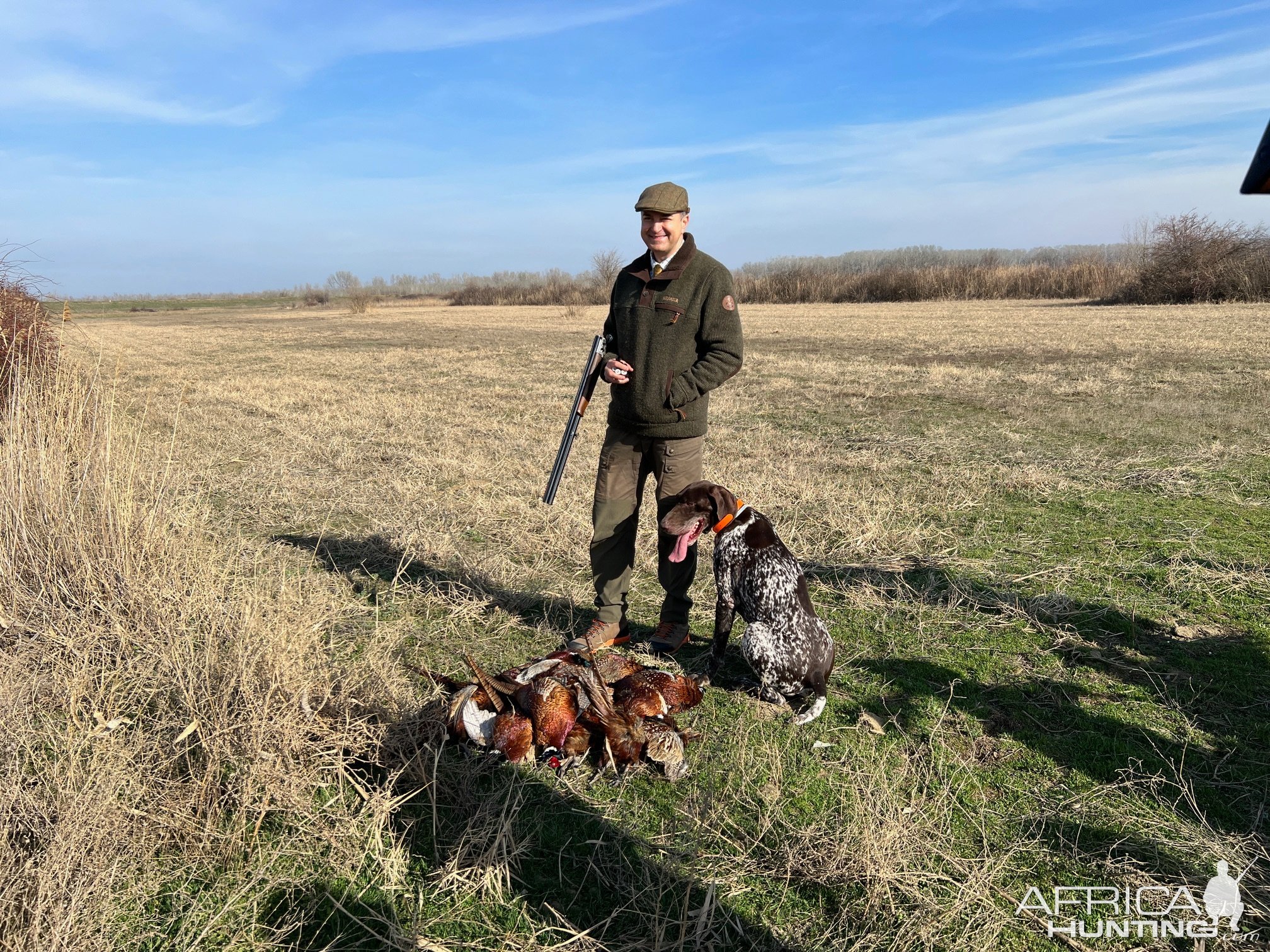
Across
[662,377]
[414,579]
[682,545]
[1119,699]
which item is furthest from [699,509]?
[414,579]

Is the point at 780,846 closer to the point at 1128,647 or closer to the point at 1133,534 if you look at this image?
the point at 1128,647

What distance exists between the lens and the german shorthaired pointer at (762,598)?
12.8 feet

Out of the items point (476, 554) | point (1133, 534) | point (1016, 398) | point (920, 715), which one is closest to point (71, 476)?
point (476, 554)

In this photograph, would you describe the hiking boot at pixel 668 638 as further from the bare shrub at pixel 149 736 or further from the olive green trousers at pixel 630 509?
the bare shrub at pixel 149 736

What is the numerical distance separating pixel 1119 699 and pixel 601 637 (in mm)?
2772

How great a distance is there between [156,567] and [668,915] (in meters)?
3.45

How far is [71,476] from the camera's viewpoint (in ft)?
17.2

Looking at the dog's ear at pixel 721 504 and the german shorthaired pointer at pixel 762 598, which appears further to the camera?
the dog's ear at pixel 721 504

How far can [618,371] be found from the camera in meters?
4.36

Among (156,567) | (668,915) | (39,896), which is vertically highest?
(156,567)

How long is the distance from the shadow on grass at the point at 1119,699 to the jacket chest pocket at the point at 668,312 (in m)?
2.22

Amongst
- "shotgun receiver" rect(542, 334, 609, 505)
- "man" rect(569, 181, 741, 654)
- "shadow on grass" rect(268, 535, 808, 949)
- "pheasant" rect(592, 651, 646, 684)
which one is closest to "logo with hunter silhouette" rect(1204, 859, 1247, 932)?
"shadow on grass" rect(268, 535, 808, 949)

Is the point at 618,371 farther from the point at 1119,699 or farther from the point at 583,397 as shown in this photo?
the point at 1119,699

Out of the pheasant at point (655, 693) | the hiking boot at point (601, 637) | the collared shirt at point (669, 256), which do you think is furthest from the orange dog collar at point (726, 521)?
the collared shirt at point (669, 256)
